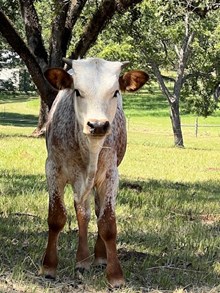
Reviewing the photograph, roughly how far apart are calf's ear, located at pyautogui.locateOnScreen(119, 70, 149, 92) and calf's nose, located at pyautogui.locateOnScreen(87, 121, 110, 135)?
2.17 feet

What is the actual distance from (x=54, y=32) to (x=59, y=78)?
455 inches

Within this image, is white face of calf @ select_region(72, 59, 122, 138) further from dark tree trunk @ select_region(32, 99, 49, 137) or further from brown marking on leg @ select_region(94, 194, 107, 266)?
dark tree trunk @ select_region(32, 99, 49, 137)

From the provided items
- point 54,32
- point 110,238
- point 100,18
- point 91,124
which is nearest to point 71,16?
point 54,32

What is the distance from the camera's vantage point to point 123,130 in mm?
6203

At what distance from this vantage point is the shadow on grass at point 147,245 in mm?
5793

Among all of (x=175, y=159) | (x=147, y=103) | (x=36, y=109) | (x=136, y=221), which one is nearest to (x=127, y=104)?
(x=147, y=103)

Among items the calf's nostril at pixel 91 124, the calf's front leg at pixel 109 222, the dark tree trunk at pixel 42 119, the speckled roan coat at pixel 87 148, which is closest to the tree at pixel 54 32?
the dark tree trunk at pixel 42 119

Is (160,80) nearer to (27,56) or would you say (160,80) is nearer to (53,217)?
(27,56)

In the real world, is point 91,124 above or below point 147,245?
above

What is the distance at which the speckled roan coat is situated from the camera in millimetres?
4996

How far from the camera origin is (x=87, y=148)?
5.29 metres

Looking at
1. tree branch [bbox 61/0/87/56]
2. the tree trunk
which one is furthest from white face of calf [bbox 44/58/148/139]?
the tree trunk

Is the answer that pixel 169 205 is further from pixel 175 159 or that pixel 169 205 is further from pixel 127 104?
pixel 127 104

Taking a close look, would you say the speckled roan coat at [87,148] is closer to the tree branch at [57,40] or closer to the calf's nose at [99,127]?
the calf's nose at [99,127]
